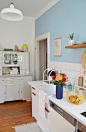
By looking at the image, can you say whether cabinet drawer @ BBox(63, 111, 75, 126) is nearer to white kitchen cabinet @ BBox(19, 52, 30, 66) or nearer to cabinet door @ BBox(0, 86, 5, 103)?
cabinet door @ BBox(0, 86, 5, 103)

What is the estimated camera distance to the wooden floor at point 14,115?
2.68 metres

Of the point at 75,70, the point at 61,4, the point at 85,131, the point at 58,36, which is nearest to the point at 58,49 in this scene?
the point at 58,36

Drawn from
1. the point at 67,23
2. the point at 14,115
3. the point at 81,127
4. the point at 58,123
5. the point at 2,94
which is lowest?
the point at 14,115

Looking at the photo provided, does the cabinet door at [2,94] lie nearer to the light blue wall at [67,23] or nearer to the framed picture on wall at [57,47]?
the light blue wall at [67,23]

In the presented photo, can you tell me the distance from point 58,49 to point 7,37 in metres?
2.16

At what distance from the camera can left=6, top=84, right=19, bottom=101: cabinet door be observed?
393 centimetres

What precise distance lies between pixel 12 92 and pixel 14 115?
975 millimetres

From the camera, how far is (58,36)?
9.73 feet

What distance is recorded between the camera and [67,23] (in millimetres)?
2609

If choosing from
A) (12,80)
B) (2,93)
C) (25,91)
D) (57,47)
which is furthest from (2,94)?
(57,47)

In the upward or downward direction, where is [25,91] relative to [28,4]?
downward

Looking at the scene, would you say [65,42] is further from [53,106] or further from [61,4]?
[53,106]

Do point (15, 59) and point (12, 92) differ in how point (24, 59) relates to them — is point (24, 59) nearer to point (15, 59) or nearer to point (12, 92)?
point (15, 59)

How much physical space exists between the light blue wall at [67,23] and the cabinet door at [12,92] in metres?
1.57
